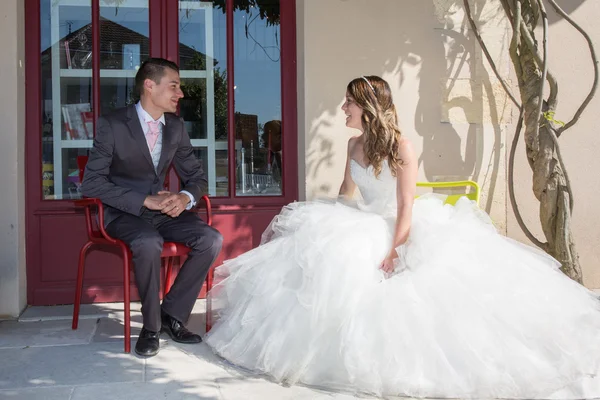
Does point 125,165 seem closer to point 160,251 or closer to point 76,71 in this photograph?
point 160,251

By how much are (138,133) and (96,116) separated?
0.93 metres

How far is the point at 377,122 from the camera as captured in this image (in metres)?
3.79

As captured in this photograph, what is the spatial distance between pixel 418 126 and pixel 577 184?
53.0 inches

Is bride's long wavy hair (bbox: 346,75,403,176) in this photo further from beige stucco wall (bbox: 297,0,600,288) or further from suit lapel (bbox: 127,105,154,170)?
suit lapel (bbox: 127,105,154,170)

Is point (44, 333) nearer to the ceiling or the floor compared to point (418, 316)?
nearer to the floor

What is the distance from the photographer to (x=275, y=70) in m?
5.20

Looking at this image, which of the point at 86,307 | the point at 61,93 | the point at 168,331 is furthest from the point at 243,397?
the point at 61,93

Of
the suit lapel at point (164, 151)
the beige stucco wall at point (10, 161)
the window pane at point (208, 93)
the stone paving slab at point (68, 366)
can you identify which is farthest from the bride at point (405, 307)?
the beige stucco wall at point (10, 161)

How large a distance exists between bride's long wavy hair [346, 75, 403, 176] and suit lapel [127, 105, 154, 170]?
1.34m

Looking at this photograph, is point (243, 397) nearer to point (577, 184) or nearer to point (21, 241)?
point (21, 241)

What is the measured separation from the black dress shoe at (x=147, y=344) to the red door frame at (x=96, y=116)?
1.21m

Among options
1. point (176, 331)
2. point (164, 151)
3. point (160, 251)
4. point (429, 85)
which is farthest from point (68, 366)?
point (429, 85)

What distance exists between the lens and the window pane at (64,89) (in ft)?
16.2

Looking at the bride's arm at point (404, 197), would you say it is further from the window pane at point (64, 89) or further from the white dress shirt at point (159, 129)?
the window pane at point (64, 89)
